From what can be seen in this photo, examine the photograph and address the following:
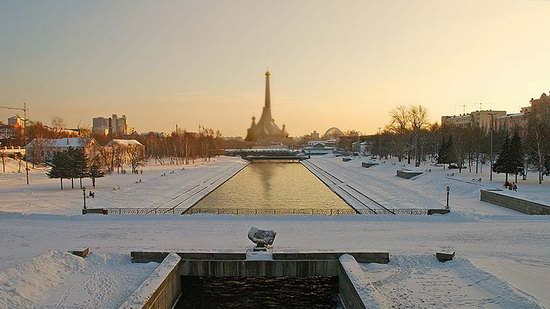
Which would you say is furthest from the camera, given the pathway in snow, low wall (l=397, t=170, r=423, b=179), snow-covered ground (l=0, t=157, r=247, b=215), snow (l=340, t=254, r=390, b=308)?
low wall (l=397, t=170, r=423, b=179)

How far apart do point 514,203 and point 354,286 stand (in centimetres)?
2118

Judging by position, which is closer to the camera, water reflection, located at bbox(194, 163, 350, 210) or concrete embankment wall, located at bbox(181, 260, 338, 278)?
concrete embankment wall, located at bbox(181, 260, 338, 278)

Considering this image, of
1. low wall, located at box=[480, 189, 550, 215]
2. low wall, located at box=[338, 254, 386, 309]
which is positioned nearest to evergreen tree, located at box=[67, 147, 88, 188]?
low wall, located at box=[338, 254, 386, 309]

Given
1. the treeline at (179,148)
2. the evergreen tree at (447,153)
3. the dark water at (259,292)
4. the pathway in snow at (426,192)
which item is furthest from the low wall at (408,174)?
the treeline at (179,148)

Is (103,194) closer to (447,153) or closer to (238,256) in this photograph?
(238,256)

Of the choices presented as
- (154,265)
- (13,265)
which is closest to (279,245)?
(154,265)

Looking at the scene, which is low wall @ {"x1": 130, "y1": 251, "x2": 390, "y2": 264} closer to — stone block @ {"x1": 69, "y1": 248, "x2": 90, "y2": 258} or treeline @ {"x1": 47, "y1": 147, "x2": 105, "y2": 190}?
stone block @ {"x1": 69, "y1": 248, "x2": 90, "y2": 258}

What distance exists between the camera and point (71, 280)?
655 inches

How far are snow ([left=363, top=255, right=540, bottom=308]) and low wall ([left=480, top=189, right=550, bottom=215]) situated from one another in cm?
1386

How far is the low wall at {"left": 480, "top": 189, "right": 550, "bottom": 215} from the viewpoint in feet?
92.5

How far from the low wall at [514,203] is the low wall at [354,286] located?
55.4 feet

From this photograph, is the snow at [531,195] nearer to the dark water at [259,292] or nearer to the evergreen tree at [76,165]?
the dark water at [259,292]

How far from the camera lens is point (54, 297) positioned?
15.1 meters

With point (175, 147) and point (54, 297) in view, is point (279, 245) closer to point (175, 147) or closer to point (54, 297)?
point (54, 297)
